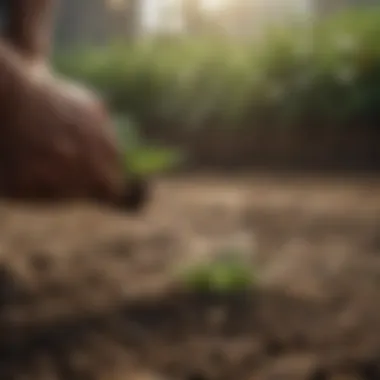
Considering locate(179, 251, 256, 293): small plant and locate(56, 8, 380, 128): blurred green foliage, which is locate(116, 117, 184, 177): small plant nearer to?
locate(56, 8, 380, 128): blurred green foliage

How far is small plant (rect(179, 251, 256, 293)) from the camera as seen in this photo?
0.99 metres

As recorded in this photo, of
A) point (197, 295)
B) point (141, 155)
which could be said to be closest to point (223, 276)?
point (197, 295)

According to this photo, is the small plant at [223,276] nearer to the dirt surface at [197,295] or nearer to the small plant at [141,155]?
the dirt surface at [197,295]

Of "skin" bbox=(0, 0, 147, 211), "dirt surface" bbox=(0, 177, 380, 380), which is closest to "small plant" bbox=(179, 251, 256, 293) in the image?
"dirt surface" bbox=(0, 177, 380, 380)

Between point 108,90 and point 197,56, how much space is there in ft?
0.36

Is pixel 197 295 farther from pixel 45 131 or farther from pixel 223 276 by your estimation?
pixel 45 131

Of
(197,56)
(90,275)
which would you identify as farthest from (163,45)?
(90,275)

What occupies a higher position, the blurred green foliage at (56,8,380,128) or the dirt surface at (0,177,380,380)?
the blurred green foliage at (56,8,380,128)

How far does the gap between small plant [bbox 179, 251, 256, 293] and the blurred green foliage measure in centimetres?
16

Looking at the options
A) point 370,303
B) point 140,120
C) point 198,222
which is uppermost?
point 140,120

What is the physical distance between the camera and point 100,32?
1037 millimetres

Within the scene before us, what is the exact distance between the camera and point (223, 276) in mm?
990

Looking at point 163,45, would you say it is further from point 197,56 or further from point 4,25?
point 4,25

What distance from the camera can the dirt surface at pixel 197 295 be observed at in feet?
3.24
